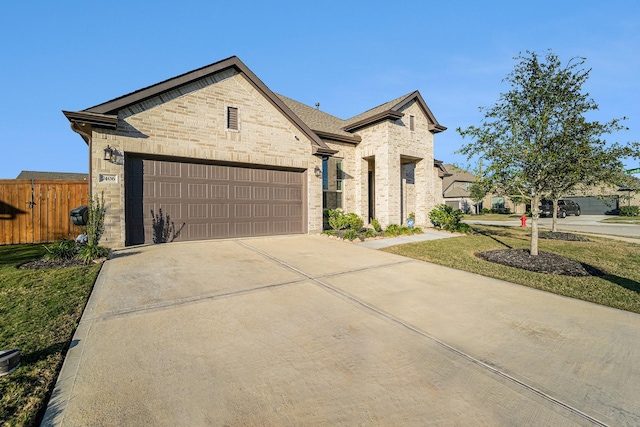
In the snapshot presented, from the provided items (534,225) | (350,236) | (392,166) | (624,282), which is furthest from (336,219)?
(624,282)

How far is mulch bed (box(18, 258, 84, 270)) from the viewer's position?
6.09m

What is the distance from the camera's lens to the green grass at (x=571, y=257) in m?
5.13

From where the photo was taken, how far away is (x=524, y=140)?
8156mm

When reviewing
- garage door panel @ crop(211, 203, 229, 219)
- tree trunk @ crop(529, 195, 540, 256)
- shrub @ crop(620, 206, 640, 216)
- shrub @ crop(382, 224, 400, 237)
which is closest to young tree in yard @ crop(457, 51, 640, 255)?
tree trunk @ crop(529, 195, 540, 256)

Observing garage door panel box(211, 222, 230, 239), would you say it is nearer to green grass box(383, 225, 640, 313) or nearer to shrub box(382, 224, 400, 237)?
green grass box(383, 225, 640, 313)

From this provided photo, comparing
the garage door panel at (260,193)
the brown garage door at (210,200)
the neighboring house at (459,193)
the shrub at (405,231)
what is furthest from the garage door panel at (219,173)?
the neighboring house at (459,193)

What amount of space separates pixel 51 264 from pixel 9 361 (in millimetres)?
5051

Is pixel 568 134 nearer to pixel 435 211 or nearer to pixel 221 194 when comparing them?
pixel 435 211

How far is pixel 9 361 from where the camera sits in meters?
2.42

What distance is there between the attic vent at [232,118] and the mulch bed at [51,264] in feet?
20.6

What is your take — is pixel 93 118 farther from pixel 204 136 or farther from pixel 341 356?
pixel 341 356

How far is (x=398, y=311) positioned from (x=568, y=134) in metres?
7.67

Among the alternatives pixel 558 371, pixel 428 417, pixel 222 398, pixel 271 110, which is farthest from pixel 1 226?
pixel 558 371

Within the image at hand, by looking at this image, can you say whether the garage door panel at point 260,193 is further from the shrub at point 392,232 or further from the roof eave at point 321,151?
the shrub at point 392,232
